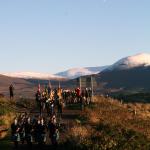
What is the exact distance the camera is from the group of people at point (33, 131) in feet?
95.4

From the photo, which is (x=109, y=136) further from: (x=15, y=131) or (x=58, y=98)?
(x=58, y=98)

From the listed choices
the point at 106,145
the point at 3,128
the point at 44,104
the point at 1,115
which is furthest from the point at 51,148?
the point at 44,104

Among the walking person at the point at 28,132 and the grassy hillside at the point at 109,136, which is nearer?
the grassy hillside at the point at 109,136

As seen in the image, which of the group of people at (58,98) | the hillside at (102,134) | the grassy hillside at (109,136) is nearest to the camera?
the grassy hillside at (109,136)

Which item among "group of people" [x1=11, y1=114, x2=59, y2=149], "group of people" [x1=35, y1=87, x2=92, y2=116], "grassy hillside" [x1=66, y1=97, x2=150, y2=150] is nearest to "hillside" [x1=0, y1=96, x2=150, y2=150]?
"grassy hillside" [x1=66, y1=97, x2=150, y2=150]

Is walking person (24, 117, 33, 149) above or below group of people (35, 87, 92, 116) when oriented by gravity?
below

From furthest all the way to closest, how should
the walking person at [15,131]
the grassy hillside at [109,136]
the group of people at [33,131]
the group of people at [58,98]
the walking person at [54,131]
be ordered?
the group of people at [58,98]
the walking person at [15,131]
the group of people at [33,131]
the walking person at [54,131]
the grassy hillside at [109,136]

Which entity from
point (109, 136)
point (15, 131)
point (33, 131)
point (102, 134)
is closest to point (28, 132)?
point (33, 131)

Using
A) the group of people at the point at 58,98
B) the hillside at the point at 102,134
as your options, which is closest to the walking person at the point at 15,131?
the hillside at the point at 102,134

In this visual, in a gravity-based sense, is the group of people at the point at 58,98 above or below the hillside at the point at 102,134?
above

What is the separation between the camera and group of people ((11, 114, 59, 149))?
2908 centimetres

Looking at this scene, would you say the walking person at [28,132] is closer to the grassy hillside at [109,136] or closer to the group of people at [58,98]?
the grassy hillside at [109,136]

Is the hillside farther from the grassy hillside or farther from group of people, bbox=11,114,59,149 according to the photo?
group of people, bbox=11,114,59,149

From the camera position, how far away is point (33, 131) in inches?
1177
